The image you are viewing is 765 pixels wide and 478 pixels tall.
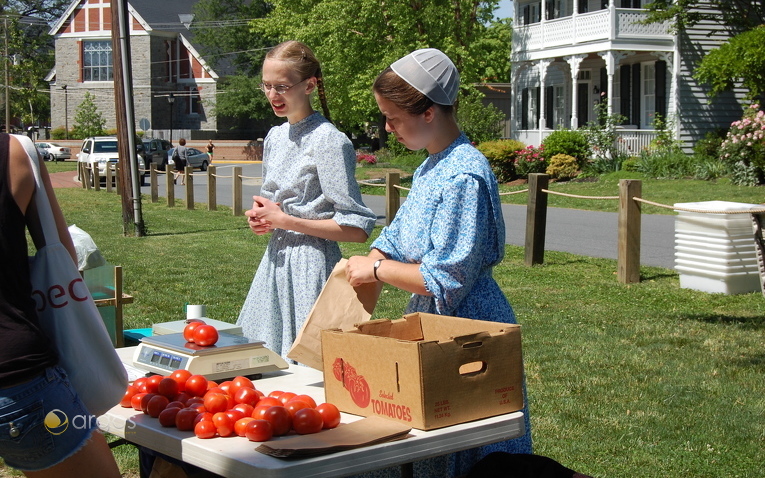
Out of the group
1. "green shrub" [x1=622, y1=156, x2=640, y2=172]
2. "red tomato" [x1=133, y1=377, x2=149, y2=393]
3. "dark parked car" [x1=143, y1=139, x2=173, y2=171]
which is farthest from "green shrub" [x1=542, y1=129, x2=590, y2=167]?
"red tomato" [x1=133, y1=377, x2=149, y2=393]

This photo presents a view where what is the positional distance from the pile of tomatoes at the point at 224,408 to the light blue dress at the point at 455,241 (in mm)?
508

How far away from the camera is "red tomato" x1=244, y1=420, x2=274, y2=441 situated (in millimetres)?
2371

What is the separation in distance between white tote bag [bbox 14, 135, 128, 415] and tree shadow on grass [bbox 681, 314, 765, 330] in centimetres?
658

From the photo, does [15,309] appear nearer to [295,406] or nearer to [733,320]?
[295,406]

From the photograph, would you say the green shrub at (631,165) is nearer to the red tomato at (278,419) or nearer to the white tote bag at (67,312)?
the red tomato at (278,419)

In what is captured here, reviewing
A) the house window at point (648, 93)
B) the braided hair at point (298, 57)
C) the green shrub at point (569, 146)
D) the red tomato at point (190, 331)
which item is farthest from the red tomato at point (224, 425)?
the house window at point (648, 93)

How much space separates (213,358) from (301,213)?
78 centimetres

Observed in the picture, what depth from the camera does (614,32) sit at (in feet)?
97.5

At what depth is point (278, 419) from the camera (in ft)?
7.91

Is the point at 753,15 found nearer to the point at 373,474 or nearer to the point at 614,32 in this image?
the point at 614,32

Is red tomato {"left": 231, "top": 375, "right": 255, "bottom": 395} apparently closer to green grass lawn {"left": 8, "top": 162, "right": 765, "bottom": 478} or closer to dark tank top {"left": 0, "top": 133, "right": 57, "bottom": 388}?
dark tank top {"left": 0, "top": 133, "right": 57, "bottom": 388}

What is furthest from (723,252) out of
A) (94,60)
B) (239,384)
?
(94,60)

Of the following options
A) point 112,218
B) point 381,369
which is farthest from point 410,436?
point 112,218

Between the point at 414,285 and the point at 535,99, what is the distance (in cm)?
3569
